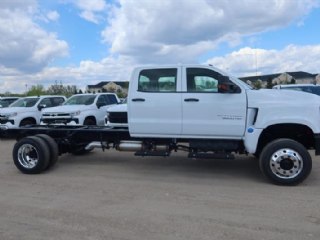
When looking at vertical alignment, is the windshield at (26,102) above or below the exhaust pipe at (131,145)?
above

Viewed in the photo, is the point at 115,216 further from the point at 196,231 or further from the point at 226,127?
the point at 226,127

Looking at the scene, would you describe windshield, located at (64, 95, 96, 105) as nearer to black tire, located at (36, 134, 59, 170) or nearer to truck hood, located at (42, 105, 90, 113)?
truck hood, located at (42, 105, 90, 113)

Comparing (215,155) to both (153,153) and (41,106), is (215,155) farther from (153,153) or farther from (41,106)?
(41,106)

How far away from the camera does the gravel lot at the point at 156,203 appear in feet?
16.7

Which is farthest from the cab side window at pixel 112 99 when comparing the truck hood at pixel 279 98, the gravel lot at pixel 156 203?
the truck hood at pixel 279 98

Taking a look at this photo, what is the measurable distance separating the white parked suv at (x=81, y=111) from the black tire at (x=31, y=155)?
566 centimetres

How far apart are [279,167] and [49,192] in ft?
13.5

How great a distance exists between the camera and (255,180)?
25.8 feet

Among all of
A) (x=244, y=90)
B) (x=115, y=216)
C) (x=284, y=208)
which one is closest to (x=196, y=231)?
(x=115, y=216)

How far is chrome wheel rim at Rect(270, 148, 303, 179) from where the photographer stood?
7254 millimetres

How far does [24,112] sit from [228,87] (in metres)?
11.5

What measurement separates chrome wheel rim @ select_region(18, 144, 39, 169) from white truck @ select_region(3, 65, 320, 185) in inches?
2.4

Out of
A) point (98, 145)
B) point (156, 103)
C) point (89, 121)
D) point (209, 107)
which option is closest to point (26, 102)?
point (89, 121)

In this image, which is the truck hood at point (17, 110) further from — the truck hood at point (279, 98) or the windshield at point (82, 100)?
the truck hood at point (279, 98)
